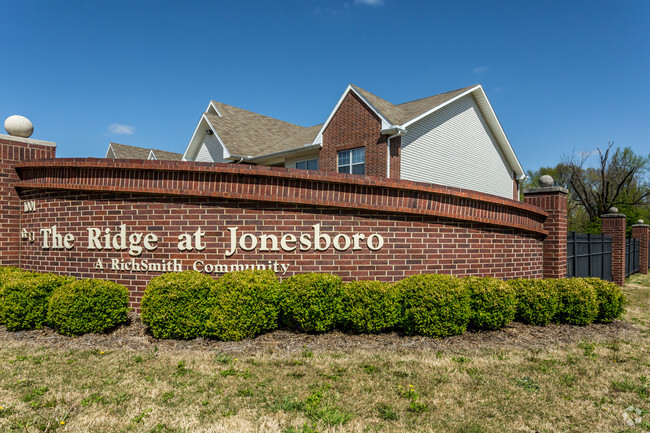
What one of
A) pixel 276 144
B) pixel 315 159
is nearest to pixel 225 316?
pixel 315 159

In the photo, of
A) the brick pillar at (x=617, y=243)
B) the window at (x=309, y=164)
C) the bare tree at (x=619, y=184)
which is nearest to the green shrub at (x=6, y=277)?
the window at (x=309, y=164)

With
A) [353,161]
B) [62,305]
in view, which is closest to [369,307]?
[62,305]

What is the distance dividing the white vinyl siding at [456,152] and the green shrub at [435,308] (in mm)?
10004

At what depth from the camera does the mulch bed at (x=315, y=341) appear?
16.4 feet

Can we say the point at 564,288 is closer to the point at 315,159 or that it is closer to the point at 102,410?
the point at 102,410

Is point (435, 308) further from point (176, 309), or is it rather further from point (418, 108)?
point (418, 108)

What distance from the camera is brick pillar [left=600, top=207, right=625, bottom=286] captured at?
43.3ft

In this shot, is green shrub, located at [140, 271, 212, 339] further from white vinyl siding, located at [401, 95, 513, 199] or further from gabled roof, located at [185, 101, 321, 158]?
gabled roof, located at [185, 101, 321, 158]

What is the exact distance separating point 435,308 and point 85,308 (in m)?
4.69

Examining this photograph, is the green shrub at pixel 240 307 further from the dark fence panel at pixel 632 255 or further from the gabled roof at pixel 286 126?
the dark fence panel at pixel 632 255

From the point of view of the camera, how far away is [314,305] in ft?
17.5

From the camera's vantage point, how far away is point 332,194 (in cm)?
620

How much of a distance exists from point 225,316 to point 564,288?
518 cm

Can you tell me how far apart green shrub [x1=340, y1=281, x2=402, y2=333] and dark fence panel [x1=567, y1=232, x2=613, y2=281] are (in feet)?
21.6
